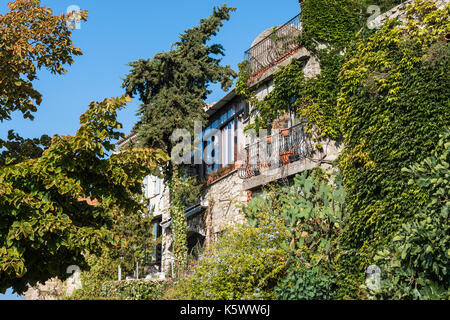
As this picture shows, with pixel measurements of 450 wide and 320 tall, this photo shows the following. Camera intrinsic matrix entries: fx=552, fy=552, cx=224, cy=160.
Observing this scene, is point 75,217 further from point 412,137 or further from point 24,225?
point 412,137

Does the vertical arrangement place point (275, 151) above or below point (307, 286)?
above

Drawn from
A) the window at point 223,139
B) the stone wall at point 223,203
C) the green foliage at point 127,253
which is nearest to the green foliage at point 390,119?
the stone wall at point 223,203

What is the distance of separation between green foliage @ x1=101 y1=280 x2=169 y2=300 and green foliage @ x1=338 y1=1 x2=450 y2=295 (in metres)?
10.1

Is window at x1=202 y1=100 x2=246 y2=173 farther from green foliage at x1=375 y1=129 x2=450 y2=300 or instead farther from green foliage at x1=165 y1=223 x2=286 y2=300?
green foliage at x1=375 y1=129 x2=450 y2=300

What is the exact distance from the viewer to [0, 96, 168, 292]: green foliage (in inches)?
338

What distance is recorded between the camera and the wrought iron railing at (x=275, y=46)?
16203mm

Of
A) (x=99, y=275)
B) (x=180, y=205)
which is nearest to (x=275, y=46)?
(x=180, y=205)

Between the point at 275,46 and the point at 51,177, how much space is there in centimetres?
1004

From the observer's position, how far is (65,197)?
9.43 m

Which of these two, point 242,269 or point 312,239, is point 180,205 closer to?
point 242,269

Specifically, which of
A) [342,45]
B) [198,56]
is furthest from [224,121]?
[342,45]

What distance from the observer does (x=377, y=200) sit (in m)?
9.62

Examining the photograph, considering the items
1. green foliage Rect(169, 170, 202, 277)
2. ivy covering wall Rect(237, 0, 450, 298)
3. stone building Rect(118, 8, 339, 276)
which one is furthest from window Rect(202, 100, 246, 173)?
ivy covering wall Rect(237, 0, 450, 298)
